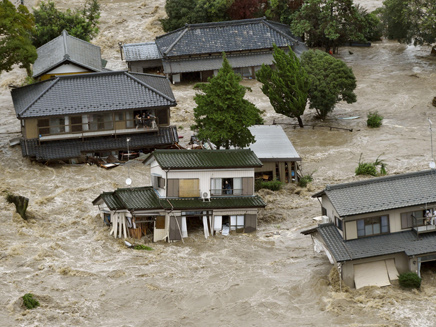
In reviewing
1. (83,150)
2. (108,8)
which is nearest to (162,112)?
(83,150)

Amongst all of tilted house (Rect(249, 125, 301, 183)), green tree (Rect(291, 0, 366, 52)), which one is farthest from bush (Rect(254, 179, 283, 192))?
green tree (Rect(291, 0, 366, 52))

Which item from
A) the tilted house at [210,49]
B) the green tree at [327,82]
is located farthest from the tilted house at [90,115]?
the tilted house at [210,49]

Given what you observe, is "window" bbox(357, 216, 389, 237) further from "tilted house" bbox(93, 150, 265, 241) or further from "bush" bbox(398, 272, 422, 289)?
"tilted house" bbox(93, 150, 265, 241)

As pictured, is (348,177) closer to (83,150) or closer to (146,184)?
(146,184)

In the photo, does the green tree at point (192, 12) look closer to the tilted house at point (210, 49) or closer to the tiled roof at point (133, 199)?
the tilted house at point (210, 49)

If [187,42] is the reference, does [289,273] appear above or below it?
below

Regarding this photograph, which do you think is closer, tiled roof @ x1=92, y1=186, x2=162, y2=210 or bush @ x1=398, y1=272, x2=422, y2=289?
bush @ x1=398, y1=272, x2=422, y2=289

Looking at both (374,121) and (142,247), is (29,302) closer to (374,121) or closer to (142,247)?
(142,247)
